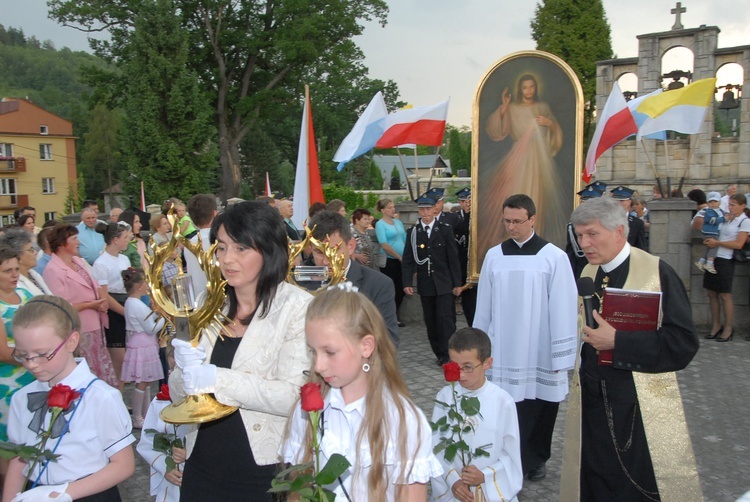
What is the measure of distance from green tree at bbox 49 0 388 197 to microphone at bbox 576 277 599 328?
2915 centimetres

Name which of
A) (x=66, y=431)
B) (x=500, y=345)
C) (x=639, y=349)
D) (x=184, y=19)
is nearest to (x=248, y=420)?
(x=66, y=431)

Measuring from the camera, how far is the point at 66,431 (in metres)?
2.79

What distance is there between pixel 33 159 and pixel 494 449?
205 feet

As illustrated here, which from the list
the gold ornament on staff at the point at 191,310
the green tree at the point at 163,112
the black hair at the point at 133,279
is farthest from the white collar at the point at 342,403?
the green tree at the point at 163,112

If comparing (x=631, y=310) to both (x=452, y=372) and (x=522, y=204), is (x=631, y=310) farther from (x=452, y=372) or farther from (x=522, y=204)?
(x=522, y=204)

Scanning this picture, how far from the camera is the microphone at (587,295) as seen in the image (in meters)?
3.41

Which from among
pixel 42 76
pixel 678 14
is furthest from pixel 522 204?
pixel 42 76

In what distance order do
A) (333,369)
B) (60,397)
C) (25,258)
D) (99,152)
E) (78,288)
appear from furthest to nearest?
(99,152) < (78,288) < (25,258) < (60,397) < (333,369)

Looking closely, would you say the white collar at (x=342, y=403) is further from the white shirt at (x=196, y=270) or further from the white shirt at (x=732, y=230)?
the white shirt at (x=732, y=230)

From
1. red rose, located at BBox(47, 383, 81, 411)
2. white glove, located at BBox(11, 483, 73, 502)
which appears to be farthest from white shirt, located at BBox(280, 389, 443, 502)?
white glove, located at BBox(11, 483, 73, 502)

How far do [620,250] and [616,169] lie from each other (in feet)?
65.0

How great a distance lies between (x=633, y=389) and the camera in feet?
11.9

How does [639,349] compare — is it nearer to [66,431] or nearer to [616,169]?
[66,431]

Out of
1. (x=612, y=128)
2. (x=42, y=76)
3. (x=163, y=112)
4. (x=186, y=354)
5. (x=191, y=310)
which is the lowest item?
(x=186, y=354)
